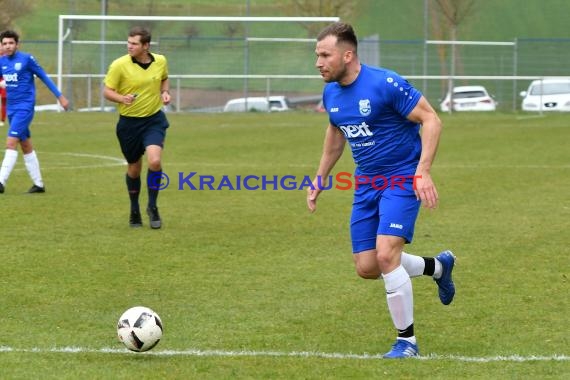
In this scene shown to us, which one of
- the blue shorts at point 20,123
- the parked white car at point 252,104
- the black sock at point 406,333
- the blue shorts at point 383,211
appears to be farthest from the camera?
the parked white car at point 252,104

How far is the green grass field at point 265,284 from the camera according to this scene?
21.6 feet

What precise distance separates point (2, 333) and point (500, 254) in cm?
499

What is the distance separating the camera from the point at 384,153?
23.2 feet

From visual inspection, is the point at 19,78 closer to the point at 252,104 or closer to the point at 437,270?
the point at 437,270

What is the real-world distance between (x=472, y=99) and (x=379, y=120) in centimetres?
3327

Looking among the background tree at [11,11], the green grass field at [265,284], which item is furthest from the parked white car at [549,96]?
the green grass field at [265,284]

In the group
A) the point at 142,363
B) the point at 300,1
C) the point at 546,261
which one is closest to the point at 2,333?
the point at 142,363

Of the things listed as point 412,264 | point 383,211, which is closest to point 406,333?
point 383,211

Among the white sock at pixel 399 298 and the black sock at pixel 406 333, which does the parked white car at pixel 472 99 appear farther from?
the black sock at pixel 406 333

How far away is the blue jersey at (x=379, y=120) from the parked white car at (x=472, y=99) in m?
→ 32.7

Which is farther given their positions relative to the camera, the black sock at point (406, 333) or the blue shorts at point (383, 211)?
the blue shorts at point (383, 211)

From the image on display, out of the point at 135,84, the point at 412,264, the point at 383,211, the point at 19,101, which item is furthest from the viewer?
the point at 19,101

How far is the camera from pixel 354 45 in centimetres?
701

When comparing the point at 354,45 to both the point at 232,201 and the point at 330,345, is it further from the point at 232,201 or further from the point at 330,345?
the point at 232,201
